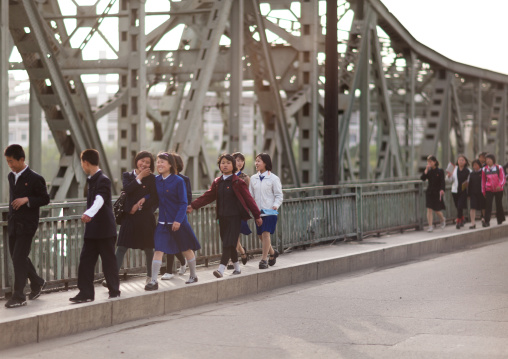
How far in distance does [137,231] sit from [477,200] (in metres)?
12.2

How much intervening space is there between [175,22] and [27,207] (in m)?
16.0

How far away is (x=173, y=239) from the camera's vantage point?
11.3m

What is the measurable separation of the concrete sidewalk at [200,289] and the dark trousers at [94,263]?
0.48ft

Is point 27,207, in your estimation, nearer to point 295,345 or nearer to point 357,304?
point 295,345

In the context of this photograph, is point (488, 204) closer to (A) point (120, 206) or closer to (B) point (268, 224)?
(B) point (268, 224)

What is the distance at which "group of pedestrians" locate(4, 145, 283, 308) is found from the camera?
32.0ft

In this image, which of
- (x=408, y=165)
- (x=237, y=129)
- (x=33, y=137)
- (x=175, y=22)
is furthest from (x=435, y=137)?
(x=33, y=137)

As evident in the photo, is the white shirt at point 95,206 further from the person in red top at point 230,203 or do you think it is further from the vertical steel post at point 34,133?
the vertical steel post at point 34,133

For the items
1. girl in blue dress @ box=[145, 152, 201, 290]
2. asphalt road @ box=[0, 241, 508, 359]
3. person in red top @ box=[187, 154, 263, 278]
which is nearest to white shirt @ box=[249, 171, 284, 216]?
person in red top @ box=[187, 154, 263, 278]

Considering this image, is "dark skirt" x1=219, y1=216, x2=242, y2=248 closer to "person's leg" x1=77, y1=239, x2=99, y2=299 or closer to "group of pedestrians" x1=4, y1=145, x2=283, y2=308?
"group of pedestrians" x1=4, y1=145, x2=283, y2=308

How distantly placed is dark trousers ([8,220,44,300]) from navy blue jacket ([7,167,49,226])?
0.05 m

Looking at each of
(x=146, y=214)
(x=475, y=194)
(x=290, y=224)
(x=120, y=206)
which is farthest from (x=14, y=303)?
(x=475, y=194)

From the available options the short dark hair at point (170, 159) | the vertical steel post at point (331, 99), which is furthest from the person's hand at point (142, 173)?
the vertical steel post at point (331, 99)

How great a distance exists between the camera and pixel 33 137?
19.2 m
